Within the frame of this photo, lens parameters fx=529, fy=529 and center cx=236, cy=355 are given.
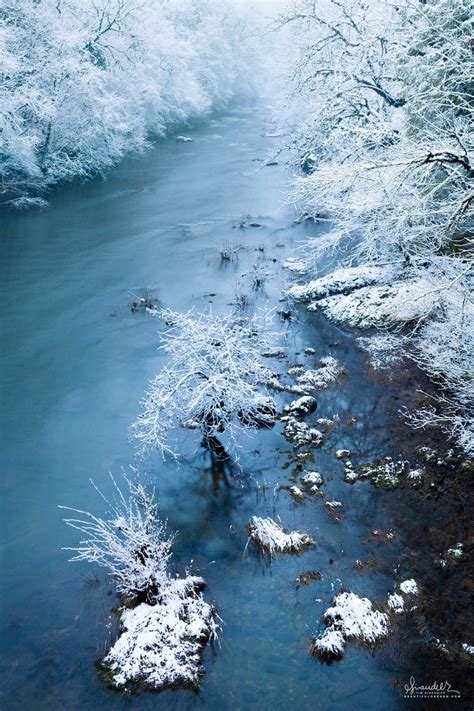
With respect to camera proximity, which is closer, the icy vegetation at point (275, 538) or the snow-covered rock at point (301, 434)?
the icy vegetation at point (275, 538)

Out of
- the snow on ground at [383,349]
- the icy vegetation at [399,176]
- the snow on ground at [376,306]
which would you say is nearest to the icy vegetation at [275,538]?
the icy vegetation at [399,176]

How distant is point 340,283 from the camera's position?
1723cm

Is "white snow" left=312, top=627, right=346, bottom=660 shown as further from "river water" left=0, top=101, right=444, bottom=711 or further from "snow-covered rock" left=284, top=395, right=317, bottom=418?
"snow-covered rock" left=284, top=395, right=317, bottom=418

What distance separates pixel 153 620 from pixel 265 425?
16.3 feet

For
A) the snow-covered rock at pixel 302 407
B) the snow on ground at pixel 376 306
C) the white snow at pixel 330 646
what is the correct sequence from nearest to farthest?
the white snow at pixel 330 646, the snow-covered rock at pixel 302 407, the snow on ground at pixel 376 306

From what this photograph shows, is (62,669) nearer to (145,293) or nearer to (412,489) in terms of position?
(412,489)

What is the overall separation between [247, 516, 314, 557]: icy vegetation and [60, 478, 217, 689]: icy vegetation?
117cm

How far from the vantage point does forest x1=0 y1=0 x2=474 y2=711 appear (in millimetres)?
7062

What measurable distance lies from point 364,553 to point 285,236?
55.3ft

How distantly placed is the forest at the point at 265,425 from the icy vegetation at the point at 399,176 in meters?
0.11

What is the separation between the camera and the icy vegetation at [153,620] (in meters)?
6.82

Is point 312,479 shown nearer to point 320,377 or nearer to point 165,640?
point 320,377

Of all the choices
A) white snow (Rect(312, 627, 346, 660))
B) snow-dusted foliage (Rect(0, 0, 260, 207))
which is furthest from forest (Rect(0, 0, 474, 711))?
snow-dusted foliage (Rect(0, 0, 260, 207))
